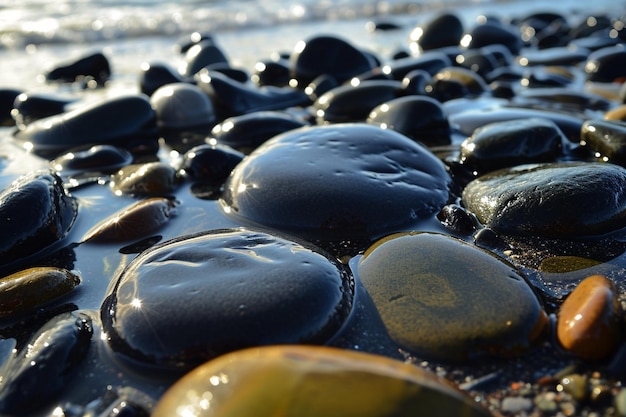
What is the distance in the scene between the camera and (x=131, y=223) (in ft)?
7.38

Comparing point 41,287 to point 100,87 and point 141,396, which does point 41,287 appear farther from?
point 100,87

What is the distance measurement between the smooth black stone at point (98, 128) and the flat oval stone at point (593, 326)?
110 inches

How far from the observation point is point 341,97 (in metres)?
3.98

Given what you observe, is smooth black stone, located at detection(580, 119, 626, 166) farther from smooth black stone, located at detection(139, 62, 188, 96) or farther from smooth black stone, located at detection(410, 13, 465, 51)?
smooth black stone, located at detection(410, 13, 465, 51)

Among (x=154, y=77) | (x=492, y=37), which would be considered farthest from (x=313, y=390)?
(x=492, y=37)

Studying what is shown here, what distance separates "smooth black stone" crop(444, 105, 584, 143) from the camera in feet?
10.4

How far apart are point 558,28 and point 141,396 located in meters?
7.96

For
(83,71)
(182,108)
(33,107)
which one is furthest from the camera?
(83,71)

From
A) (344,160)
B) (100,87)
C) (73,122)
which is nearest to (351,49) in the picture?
(100,87)

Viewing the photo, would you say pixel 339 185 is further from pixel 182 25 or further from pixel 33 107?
pixel 182 25

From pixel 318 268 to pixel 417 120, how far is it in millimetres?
1950

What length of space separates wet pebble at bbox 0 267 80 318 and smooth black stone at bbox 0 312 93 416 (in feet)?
0.68

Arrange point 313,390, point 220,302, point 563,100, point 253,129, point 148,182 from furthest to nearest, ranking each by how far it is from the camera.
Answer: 1. point 563,100
2. point 253,129
3. point 148,182
4. point 220,302
5. point 313,390

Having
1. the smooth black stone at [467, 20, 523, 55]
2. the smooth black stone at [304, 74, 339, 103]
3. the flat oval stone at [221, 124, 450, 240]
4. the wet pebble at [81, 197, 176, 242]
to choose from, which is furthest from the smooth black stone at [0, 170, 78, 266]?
the smooth black stone at [467, 20, 523, 55]
